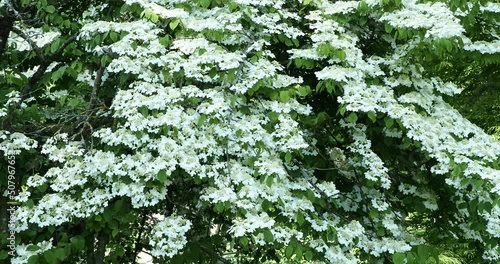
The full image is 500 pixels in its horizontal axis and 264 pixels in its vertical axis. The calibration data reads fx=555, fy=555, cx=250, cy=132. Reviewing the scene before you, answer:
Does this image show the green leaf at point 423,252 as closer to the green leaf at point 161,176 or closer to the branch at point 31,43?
the green leaf at point 161,176

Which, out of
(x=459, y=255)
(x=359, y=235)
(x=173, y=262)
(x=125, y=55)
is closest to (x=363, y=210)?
(x=359, y=235)

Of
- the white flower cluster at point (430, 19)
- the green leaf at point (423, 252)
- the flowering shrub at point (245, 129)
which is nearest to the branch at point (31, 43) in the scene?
the flowering shrub at point (245, 129)

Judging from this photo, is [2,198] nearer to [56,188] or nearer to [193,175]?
[56,188]

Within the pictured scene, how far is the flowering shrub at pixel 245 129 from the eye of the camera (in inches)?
115

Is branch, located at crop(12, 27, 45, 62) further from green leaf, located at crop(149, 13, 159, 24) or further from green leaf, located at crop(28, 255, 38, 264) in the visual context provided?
green leaf, located at crop(28, 255, 38, 264)

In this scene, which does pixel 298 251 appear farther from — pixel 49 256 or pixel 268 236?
pixel 49 256

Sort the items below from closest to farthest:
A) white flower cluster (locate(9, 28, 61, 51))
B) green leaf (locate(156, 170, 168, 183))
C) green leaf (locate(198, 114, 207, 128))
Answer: green leaf (locate(156, 170, 168, 183)) < green leaf (locate(198, 114, 207, 128)) < white flower cluster (locate(9, 28, 61, 51))

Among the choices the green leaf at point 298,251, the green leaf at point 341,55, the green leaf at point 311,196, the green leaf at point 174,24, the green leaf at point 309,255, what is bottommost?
the green leaf at point 309,255

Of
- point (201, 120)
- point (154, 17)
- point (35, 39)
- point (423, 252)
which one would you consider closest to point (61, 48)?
point (35, 39)

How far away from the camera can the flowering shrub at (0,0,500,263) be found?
2914 millimetres

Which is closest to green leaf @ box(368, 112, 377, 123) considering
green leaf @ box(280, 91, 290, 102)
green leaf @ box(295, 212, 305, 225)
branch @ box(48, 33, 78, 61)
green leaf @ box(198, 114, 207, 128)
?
green leaf @ box(280, 91, 290, 102)

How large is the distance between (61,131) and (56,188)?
0.63 meters

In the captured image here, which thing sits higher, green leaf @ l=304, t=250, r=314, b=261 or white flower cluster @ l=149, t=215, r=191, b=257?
green leaf @ l=304, t=250, r=314, b=261

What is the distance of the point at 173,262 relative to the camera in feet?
11.1
